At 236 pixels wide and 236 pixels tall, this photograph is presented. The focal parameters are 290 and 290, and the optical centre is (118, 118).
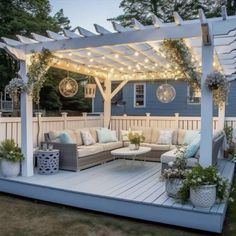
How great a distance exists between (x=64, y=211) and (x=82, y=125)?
4.68 metres

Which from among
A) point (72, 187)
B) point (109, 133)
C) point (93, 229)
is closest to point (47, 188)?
point (72, 187)

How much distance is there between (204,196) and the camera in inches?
154

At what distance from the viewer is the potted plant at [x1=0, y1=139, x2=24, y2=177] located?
5.61m

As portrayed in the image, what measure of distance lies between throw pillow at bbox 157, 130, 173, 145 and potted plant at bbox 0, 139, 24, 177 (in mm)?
4096

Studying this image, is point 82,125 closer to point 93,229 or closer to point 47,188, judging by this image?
point 47,188

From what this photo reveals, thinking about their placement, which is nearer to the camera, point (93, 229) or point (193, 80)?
point (93, 229)

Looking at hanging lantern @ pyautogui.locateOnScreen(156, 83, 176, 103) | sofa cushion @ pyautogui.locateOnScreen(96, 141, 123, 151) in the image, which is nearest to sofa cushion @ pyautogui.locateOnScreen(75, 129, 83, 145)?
sofa cushion @ pyautogui.locateOnScreen(96, 141, 123, 151)

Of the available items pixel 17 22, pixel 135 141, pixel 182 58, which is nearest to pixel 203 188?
pixel 182 58

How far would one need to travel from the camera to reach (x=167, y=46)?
185 inches

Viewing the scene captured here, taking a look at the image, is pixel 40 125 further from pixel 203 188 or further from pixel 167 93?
pixel 203 188

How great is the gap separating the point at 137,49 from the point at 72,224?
3562 mm

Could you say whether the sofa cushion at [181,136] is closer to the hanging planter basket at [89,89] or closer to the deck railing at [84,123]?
the deck railing at [84,123]

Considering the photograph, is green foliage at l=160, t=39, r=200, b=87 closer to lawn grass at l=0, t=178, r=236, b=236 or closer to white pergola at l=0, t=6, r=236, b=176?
white pergola at l=0, t=6, r=236, b=176

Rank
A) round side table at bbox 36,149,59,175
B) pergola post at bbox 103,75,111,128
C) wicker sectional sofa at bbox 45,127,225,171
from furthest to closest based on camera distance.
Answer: pergola post at bbox 103,75,111,128, wicker sectional sofa at bbox 45,127,225,171, round side table at bbox 36,149,59,175
